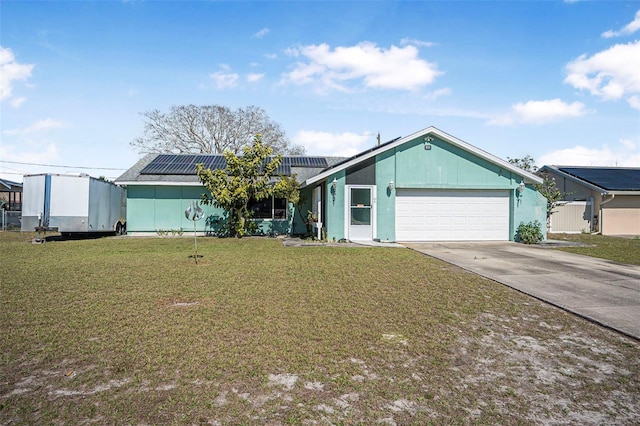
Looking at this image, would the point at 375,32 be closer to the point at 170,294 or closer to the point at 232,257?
the point at 232,257

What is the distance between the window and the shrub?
35.5 feet

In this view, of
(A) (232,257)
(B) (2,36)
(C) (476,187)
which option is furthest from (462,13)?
(B) (2,36)

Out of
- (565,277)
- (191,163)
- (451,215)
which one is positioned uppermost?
(191,163)

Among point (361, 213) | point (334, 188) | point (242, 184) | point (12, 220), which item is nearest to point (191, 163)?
point (242, 184)

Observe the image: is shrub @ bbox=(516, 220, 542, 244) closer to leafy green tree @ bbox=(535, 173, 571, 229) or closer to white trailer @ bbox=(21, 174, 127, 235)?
leafy green tree @ bbox=(535, 173, 571, 229)

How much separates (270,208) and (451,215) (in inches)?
346

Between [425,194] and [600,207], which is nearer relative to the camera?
[425,194]

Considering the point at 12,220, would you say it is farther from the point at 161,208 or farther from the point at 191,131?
the point at 191,131

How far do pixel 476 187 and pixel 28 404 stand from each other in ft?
51.6

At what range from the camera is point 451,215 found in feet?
51.9

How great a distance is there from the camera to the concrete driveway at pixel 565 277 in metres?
5.64

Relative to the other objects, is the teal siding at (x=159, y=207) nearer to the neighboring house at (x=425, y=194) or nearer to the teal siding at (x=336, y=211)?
the teal siding at (x=336, y=211)

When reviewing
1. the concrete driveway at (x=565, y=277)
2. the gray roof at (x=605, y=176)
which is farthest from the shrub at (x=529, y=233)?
the gray roof at (x=605, y=176)

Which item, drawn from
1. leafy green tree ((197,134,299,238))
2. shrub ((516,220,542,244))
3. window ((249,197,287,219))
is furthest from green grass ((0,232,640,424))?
window ((249,197,287,219))
